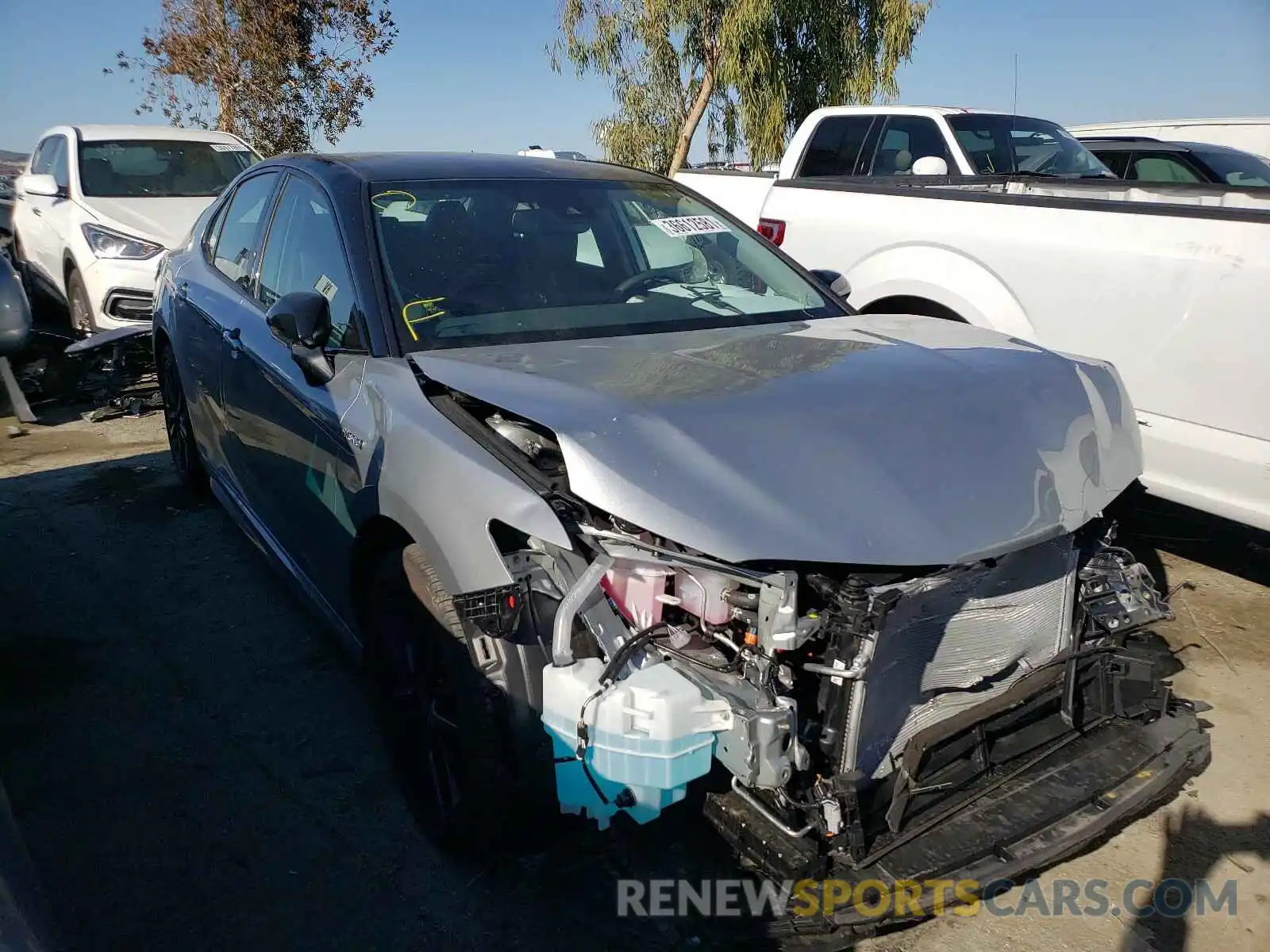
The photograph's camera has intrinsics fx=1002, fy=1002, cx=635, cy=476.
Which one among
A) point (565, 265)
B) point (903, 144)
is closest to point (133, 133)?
point (903, 144)

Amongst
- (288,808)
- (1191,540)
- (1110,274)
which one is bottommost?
(1191,540)

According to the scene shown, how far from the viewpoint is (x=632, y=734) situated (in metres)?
2.03

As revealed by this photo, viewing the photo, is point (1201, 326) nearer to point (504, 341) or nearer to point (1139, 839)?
point (1139, 839)

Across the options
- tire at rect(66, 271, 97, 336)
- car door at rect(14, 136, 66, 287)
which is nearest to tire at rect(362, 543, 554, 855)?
tire at rect(66, 271, 97, 336)

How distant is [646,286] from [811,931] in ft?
7.22

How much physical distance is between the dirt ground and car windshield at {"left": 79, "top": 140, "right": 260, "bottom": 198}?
5228mm

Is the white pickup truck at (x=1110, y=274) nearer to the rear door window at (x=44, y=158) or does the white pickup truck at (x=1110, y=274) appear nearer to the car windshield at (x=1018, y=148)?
the car windshield at (x=1018, y=148)

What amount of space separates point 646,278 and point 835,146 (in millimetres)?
4384

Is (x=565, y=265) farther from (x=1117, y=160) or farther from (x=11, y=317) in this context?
(x=1117, y=160)

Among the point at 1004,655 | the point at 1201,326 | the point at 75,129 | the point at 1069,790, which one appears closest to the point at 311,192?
the point at 1004,655

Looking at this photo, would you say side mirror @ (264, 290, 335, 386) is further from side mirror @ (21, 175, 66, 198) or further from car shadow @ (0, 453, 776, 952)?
side mirror @ (21, 175, 66, 198)

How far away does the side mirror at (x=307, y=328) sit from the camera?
2.97 metres

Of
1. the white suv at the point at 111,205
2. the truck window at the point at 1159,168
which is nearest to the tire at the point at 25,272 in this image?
the white suv at the point at 111,205

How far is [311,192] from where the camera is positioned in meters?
3.59
